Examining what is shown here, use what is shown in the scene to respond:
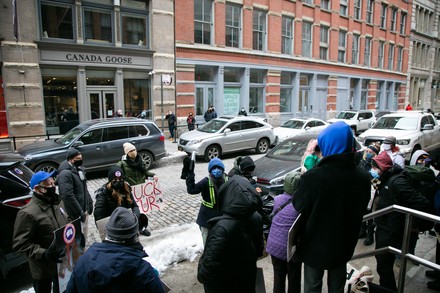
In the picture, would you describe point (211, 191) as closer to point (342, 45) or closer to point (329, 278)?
point (329, 278)

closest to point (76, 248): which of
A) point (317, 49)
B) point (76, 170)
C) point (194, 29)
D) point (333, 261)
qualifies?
point (76, 170)

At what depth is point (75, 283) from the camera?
210 cm

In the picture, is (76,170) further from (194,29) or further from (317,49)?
(317,49)

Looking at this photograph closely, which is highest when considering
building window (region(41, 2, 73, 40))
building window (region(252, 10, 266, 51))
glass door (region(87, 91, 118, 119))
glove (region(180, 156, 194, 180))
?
building window (region(252, 10, 266, 51))

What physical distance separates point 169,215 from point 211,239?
186 inches

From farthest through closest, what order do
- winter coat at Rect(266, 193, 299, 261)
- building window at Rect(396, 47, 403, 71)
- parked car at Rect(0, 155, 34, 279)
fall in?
1. building window at Rect(396, 47, 403, 71)
2. parked car at Rect(0, 155, 34, 279)
3. winter coat at Rect(266, 193, 299, 261)

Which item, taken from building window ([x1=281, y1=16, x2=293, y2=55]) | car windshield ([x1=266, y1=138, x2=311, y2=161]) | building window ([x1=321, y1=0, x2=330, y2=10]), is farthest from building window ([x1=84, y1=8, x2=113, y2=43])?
building window ([x1=321, y1=0, x2=330, y2=10])

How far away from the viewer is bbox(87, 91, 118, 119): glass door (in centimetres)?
1614

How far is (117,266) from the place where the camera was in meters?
2.00

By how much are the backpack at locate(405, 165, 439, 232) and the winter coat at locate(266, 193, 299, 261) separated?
160 cm

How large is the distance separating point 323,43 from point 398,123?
1623 centimetres

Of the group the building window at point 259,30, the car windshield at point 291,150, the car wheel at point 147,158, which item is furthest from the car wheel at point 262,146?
the building window at point 259,30

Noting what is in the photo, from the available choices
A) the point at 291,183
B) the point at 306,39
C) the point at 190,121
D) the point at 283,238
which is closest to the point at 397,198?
the point at 291,183

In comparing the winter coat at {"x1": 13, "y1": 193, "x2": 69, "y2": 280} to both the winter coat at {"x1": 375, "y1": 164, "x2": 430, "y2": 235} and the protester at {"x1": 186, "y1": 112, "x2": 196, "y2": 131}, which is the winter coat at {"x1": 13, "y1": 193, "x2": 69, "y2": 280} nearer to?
the winter coat at {"x1": 375, "y1": 164, "x2": 430, "y2": 235}
